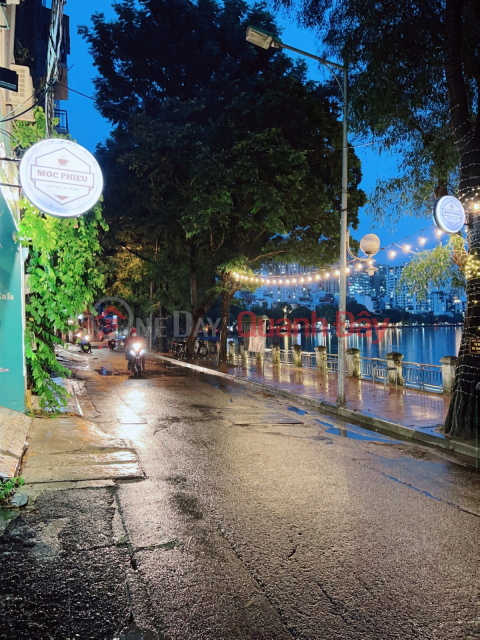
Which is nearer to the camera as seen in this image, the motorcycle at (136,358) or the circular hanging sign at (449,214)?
the circular hanging sign at (449,214)

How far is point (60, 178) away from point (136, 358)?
13.4 metres

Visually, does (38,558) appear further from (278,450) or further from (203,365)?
(203,365)

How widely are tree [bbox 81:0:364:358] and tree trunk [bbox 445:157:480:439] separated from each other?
12.7m

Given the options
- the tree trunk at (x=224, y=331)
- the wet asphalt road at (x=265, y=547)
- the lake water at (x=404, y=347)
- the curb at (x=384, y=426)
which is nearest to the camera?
the wet asphalt road at (x=265, y=547)

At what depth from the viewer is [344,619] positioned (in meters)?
3.51

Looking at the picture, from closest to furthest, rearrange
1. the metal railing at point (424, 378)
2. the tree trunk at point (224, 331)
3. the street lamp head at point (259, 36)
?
the street lamp head at point (259, 36), the metal railing at point (424, 378), the tree trunk at point (224, 331)

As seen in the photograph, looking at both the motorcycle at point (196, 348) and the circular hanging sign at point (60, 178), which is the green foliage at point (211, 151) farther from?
the circular hanging sign at point (60, 178)

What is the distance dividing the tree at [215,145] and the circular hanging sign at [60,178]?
14135mm

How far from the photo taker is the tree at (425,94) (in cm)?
952

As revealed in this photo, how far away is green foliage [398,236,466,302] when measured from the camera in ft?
43.7

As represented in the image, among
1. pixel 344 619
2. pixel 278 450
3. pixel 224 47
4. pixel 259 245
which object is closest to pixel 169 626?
pixel 344 619

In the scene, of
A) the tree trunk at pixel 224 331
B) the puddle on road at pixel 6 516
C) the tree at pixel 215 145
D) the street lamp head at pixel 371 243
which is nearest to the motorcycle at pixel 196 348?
the tree at pixel 215 145

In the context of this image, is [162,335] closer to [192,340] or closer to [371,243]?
[192,340]

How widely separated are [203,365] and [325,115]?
1459cm
